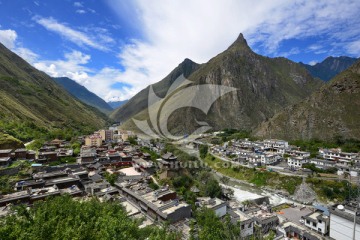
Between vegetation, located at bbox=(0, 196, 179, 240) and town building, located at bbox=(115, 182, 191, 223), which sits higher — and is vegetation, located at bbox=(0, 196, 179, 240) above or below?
above

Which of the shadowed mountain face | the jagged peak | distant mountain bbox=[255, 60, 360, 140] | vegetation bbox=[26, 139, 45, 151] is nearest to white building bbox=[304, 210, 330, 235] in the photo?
vegetation bbox=[26, 139, 45, 151]

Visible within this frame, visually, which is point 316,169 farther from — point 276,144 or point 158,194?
point 158,194

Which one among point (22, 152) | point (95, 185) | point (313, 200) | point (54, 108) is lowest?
point (313, 200)

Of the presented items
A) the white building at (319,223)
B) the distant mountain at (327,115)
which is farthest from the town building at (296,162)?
the distant mountain at (327,115)

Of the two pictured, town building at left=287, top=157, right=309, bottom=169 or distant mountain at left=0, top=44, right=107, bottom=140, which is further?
distant mountain at left=0, top=44, right=107, bottom=140

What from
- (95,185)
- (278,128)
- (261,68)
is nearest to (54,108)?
(95,185)

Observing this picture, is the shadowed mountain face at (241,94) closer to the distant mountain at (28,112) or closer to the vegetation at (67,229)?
the distant mountain at (28,112)

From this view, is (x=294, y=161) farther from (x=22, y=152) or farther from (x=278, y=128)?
(x=22, y=152)

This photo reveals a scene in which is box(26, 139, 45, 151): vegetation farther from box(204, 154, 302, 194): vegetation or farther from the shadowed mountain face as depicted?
the shadowed mountain face
